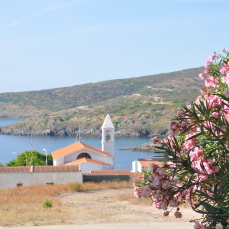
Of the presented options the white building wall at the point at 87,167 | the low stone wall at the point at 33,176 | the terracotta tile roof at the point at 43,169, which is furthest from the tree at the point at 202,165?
the white building wall at the point at 87,167

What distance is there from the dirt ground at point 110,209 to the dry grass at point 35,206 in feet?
1.56

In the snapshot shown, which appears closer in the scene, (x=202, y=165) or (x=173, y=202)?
(x=202, y=165)

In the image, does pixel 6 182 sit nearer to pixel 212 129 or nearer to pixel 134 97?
pixel 212 129

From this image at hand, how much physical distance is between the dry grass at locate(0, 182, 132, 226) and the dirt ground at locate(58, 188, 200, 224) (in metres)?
0.48

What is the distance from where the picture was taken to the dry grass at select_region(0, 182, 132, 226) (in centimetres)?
1538

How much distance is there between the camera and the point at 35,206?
62.9 ft

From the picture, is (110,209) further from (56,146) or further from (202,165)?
(56,146)

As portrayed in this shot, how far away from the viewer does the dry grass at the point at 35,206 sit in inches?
606

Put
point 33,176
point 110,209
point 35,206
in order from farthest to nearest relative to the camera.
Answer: point 33,176 → point 35,206 → point 110,209

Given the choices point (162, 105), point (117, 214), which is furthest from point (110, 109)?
point (117, 214)

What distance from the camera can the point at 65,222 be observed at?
15.0 meters

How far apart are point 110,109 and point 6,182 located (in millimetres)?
129175

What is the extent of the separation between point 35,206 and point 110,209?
9.59 feet

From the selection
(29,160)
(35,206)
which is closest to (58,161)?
(29,160)
